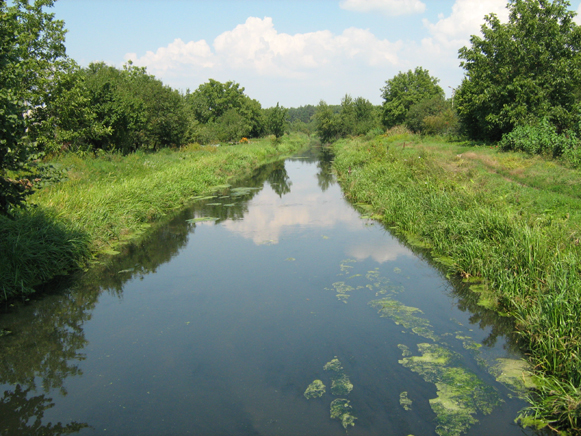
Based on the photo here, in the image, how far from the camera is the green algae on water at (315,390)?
15.4ft

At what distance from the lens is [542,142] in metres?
17.2

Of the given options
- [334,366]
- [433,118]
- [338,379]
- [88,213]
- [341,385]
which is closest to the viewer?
[341,385]

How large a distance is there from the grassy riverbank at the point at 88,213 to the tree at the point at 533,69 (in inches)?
698

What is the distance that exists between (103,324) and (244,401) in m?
3.30

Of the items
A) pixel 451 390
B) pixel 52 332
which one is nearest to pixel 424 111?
pixel 451 390

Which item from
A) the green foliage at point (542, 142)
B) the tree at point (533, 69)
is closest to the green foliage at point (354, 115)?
the tree at point (533, 69)

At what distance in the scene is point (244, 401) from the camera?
182 inches

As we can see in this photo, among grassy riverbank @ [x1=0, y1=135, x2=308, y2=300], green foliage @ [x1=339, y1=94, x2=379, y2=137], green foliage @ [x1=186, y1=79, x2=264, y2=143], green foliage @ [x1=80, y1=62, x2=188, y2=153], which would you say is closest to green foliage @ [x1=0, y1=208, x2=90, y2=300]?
grassy riverbank @ [x1=0, y1=135, x2=308, y2=300]

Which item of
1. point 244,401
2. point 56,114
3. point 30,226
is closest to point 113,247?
point 30,226

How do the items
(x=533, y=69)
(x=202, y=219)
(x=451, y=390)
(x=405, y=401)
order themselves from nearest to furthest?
(x=405, y=401), (x=451, y=390), (x=202, y=219), (x=533, y=69)

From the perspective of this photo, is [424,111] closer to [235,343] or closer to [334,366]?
[235,343]

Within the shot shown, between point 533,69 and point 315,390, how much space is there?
2586 centimetres

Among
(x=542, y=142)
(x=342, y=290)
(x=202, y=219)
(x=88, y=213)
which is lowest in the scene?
(x=342, y=290)

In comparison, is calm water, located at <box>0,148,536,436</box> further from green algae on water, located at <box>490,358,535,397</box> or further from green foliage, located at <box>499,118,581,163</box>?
green foliage, located at <box>499,118,581,163</box>
